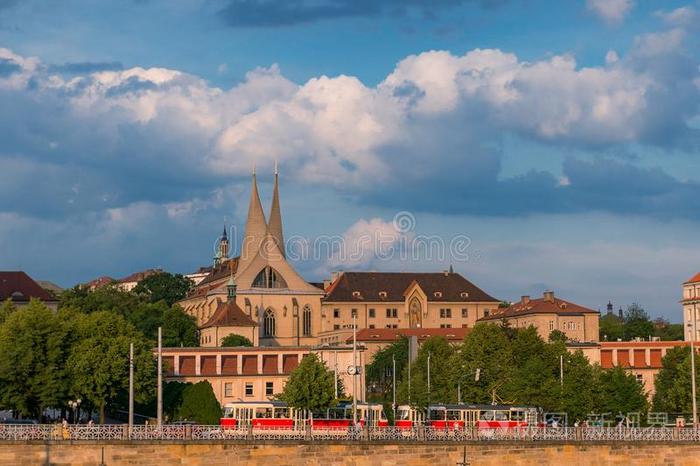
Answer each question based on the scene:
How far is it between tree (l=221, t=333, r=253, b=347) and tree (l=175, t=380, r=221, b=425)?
47239mm

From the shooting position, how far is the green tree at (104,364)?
113m

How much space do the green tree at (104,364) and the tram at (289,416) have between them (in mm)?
23202

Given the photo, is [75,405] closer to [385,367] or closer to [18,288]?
[385,367]

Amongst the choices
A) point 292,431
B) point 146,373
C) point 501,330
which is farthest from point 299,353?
point 292,431

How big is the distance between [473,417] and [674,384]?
45212 millimetres

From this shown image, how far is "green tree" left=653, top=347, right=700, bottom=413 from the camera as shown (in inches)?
4963

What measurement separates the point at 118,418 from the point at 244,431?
53.3 metres

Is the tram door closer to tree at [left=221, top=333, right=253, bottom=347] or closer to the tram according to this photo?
the tram

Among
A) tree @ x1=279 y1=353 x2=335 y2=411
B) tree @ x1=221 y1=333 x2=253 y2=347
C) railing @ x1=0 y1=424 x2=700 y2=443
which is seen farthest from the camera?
tree @ x1=221 y1=333 x2=253 y2=347

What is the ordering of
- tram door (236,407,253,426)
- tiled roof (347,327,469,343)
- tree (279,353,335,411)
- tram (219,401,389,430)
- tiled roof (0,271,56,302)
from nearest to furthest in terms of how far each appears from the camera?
1. tram (219,401,389,430)
2. tram door (236,407,253,426)
3. tree (279,353,335,411)
4. tiled roof (0,271,56,302)
5. tiled roof (347,327,469,343)

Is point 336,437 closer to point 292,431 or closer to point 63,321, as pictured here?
point 292,431

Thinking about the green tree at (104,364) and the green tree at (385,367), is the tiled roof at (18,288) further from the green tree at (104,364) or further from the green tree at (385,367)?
the green tree at (104,364)

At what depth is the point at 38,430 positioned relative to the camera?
73.9 m

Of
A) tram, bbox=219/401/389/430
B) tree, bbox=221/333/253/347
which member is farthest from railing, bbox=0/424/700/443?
tree, bbox=221/333/253/347
